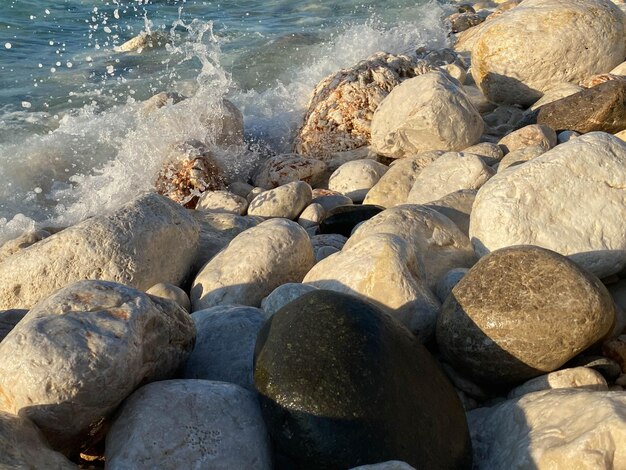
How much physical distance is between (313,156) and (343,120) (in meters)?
0.51

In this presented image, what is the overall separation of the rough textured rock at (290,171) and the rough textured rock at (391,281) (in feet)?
12.4

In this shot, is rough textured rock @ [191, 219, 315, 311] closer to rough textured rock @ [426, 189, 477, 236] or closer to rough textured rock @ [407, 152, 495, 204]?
rough textured rock @ [426, 189, 477, 236]

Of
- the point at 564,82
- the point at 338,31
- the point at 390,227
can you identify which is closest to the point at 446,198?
the point at 390,227

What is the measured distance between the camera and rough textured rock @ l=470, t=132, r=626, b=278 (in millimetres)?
4035

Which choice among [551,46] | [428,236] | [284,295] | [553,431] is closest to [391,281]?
[284,295]

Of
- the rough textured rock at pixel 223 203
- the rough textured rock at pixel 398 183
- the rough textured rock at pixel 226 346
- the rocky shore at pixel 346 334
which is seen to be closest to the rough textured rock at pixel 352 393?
the rocky shore at pixel 346 334

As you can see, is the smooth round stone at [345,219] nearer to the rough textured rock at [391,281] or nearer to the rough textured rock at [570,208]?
the rough textured rock at [570,208]

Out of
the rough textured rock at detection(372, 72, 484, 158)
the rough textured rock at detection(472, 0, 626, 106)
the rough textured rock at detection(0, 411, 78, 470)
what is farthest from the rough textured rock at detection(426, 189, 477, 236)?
the rough textured rock at detection(472, 0, 626, 106)

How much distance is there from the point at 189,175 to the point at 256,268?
3.35 m

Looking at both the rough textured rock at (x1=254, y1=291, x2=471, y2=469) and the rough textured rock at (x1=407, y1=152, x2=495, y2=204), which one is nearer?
the rough textured rock at (x1=254, y1=291, x2=471, y2=469)

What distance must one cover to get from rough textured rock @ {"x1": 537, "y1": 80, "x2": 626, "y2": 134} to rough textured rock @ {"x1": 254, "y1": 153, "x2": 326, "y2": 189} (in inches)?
86.4

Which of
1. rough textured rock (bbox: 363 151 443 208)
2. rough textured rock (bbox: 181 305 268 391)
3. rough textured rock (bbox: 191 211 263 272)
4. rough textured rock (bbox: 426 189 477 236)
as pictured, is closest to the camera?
rough textured rock (bbox: 181 305 268 391)

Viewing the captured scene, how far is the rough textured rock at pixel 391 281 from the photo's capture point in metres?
3.59

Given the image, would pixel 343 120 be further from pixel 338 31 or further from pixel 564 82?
pixel 338 31
